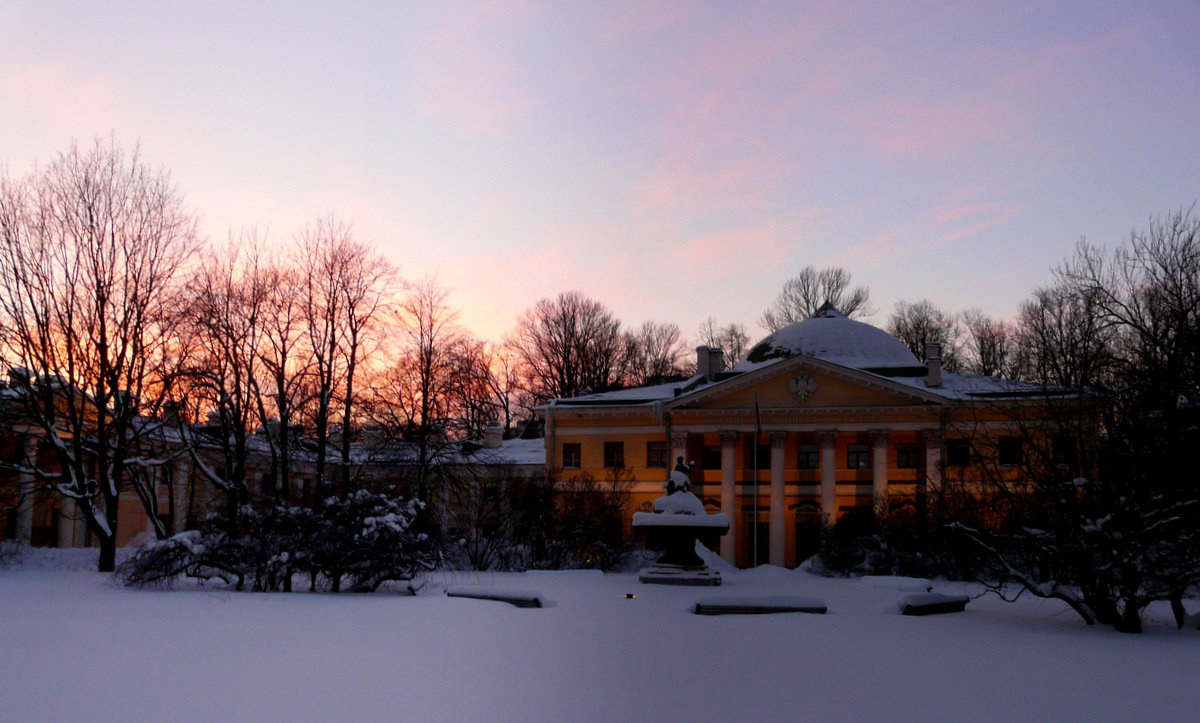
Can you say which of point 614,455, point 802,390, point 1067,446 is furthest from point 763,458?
point 1067,446

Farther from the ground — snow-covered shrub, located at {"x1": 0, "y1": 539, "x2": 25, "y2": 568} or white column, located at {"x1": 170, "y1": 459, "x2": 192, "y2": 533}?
white column, located at {"x1": 170, "y1": 459, "x2": 192, "y2": 533}

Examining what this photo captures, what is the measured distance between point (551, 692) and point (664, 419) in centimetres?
3904

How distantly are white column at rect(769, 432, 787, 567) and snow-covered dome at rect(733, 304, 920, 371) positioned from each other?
16.9 feet

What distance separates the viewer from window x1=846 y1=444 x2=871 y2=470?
47188mm

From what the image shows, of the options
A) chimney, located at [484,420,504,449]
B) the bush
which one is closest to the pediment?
chimney, located at [484,420,504,449]

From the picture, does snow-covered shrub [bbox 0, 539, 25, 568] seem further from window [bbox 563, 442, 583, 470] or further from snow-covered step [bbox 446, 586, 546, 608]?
window [bbox 563, 442, 583, 470]

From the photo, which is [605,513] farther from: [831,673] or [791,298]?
[791,298]

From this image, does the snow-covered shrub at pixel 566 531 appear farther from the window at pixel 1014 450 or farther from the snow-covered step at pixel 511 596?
the window at pixel 1014 450

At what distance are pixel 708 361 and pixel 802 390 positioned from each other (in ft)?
23.9

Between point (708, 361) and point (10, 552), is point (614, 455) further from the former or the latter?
point (10, 552)

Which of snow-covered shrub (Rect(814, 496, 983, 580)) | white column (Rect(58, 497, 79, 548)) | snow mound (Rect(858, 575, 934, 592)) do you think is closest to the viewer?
snow mound (Rect(858, 575, 934, 592))

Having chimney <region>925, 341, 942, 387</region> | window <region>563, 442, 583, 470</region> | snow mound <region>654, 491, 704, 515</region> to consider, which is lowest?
snow mound <region>654, 491, 704, 515</region>

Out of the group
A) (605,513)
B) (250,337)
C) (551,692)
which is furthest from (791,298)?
(551,692)

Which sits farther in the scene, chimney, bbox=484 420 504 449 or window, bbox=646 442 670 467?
chimney, bbox=484 420 504 449
